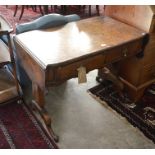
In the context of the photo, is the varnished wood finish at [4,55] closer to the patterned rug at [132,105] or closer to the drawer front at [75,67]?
the drawer front at [75,67]

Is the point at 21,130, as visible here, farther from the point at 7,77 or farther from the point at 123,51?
the point at 123,51

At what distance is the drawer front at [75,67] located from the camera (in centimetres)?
148

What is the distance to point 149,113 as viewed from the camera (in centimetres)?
209

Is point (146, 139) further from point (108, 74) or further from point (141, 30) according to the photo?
point (141, 30)

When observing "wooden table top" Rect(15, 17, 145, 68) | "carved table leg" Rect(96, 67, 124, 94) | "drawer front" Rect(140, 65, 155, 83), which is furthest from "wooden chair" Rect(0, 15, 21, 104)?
"drawer front" Rect(140, 65, 155, 83)

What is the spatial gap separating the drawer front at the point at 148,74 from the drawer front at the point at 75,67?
571 mm

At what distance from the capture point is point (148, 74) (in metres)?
2.12

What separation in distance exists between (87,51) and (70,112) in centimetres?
70

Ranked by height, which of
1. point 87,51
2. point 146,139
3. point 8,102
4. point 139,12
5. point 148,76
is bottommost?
point 146,139

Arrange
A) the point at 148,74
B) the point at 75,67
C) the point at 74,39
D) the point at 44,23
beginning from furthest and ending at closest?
the point at 148,74 < the point at 44,23 < the point at 74,39 < the point at 75,67

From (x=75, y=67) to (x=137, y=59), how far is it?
68 cm

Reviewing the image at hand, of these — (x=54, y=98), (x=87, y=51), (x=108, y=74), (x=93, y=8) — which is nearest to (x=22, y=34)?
(x=87, y=51)

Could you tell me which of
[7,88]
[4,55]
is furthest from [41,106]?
[4,55]
